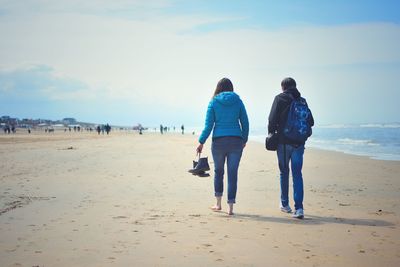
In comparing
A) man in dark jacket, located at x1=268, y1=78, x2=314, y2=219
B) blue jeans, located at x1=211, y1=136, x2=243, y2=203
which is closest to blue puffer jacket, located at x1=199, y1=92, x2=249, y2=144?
blue jeans, located at x1=211, y1=136, x2=243, y2=203

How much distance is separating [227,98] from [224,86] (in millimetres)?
291

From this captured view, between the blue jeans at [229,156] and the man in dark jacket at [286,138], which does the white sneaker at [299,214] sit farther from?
the blue jeans at [229,156]

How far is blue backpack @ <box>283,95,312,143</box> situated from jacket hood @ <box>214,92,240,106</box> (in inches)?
34.4

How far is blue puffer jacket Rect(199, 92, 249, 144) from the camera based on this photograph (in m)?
6.46

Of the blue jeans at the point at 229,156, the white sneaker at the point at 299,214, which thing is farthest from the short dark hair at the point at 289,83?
the white sneaker at the point at 299,214

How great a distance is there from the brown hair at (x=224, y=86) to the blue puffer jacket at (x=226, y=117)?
0.14 meters

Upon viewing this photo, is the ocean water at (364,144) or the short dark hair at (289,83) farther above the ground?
the short dark hair at (289,83)

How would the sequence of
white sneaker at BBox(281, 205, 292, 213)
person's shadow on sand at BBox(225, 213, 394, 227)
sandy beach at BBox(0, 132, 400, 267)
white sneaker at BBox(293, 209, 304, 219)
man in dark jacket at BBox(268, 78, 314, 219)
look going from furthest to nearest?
white sneaker at BBox(281, 205, 292, 213) → man in dark jacket at BBox(268, 78, 314, 219) → white sneaker at BBox(293, 209, 304, 219) → person's shadow on sand at BBox(225, 213, 394, 227) → sandy beach at BBox(0, 132, 400, 267)

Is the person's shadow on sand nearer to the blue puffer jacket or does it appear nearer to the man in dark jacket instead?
the man in dark jacket

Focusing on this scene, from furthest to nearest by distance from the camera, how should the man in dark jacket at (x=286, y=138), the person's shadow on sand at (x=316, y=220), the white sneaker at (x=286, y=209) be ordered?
the white sneaker at (x=286, y=209), the man in dark jacket at (x=286, y=138), the person's shadow on sand at (x=316, y=220)

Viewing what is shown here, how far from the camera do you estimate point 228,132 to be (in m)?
6.42

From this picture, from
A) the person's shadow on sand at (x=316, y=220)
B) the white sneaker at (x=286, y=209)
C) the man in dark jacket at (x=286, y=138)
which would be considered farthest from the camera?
the white sneaker at (x=286, y=209)

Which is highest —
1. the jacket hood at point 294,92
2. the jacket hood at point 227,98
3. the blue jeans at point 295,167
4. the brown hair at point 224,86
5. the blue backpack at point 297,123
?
the brown hair at point 224,86

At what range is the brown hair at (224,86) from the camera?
6.70 metres
